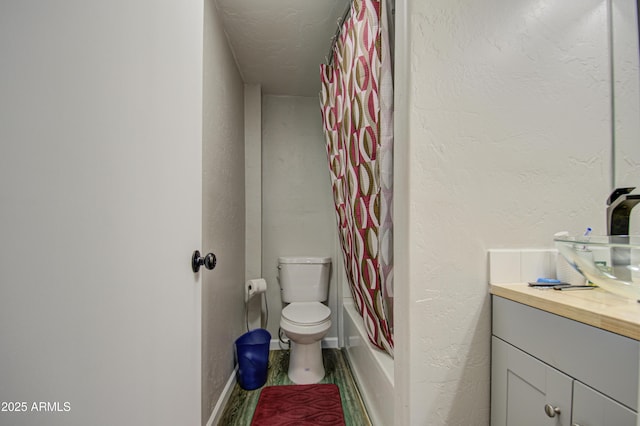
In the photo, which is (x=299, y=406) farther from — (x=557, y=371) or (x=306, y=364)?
(x=557, y=371)

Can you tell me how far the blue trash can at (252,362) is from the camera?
Result: 1.80 meters

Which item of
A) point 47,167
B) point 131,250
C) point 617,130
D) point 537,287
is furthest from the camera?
point 617,130

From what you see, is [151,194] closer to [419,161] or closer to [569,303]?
[419,161]

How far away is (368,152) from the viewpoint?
126cm

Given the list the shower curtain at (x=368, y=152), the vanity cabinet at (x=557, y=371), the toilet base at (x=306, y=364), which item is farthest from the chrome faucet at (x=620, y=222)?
the toilet base at (x=306, y=364)

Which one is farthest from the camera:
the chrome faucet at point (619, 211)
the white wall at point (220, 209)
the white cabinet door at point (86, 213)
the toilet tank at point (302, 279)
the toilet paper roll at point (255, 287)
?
the toilet tank at point (302, 279)

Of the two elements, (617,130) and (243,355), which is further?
(243,355)

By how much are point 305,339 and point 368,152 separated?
4.29ft

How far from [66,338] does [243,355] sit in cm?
166

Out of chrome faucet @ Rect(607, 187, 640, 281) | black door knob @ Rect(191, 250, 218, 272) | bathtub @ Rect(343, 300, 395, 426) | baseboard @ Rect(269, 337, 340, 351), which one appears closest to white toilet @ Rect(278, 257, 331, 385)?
bathtub @ Rect(343, 300, 395, 426)

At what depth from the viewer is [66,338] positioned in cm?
36

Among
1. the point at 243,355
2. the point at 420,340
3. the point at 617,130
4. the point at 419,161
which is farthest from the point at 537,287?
the point at 243,355

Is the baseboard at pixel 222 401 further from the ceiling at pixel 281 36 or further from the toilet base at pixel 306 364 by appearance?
the ceiling at pixel 281 36

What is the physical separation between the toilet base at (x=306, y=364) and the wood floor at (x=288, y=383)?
0.05 metres
